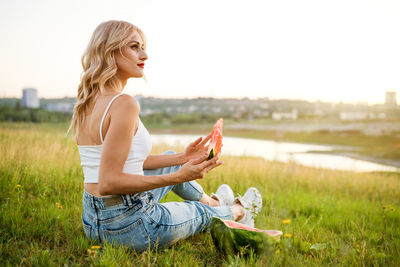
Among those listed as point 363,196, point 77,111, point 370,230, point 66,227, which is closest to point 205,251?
point 66,227

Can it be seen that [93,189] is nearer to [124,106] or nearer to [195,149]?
[124,106]

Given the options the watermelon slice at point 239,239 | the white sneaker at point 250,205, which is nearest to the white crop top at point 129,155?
the watermelon slice at point 239,239

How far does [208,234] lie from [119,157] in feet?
4.80

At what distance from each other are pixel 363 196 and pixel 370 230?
2.30 meters

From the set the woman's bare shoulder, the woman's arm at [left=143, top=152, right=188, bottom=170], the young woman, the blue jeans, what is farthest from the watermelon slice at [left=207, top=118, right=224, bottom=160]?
the woman's bare shoulder

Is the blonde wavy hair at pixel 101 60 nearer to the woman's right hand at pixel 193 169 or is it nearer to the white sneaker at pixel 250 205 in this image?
the woman's right hand at pixel 193 169

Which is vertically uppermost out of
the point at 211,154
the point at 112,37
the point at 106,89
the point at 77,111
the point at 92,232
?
the point at 112,37

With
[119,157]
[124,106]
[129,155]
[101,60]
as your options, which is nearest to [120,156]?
[119,157]

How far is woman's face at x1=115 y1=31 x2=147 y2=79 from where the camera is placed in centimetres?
256

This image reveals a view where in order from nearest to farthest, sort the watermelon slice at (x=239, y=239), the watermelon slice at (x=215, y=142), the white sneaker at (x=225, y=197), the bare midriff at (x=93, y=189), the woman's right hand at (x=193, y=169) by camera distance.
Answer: the woman's right hand at (x=193, y=169), the bare midriff at (x=93, y=189), the watermelon slice at (x=239, y=239), the watermelon slice at (x=215, y=142), the white sneaker at (x=225, y=197)

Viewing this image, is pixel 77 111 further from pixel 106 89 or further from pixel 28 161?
pixel 28 161

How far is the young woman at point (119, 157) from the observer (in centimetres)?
224

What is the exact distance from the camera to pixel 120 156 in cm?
223

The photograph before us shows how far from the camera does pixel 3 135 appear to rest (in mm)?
7781
